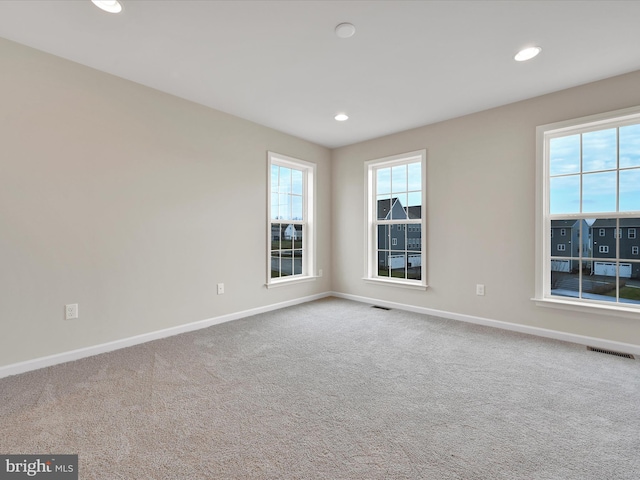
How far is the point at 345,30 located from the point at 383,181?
8.65 feet

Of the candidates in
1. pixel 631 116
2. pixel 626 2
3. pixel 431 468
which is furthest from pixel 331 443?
pixel 631 116

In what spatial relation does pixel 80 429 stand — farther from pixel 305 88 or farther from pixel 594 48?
pixel 594 48

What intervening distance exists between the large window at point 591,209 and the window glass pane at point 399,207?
1613mm

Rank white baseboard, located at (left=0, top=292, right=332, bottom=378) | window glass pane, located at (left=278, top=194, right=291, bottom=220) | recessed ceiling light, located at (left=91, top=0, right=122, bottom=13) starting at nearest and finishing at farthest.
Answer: recessed ceiling light, located at (left=91, top=0, right=122, bottom=13)
white baseboard, located at (left=0, top=292, right=332, bottom=378)
window glass pane, located at (left=278, top=194, right=291, bottom=220)

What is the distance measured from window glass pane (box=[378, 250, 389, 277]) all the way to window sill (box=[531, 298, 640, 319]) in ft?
6.18

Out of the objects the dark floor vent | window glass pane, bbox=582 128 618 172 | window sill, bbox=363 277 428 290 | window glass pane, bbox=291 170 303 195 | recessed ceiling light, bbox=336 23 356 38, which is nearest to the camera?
recessed ceiling light, bbox=336 23 356 38

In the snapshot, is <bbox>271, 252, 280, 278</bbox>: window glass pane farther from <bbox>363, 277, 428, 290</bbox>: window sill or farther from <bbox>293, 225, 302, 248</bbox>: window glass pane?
A: <bbox>363, 277, 428, 290</bbox>: window sill

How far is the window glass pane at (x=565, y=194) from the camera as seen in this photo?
3025 millimetres

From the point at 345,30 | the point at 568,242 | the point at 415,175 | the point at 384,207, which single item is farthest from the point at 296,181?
the point at 568,242

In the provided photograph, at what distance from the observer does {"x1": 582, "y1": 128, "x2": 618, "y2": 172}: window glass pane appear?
2848 mm

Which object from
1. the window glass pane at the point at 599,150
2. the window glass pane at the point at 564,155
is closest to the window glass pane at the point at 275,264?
the window glass pane at the point at 564,155

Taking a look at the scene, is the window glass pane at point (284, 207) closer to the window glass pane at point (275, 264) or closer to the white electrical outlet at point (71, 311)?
the window glass pane at point (275, 264)

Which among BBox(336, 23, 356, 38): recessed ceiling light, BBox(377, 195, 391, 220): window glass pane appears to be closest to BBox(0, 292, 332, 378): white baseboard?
BBox(377, 195, 391, 220): window glass pane

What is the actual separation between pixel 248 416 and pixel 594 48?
3668mm
